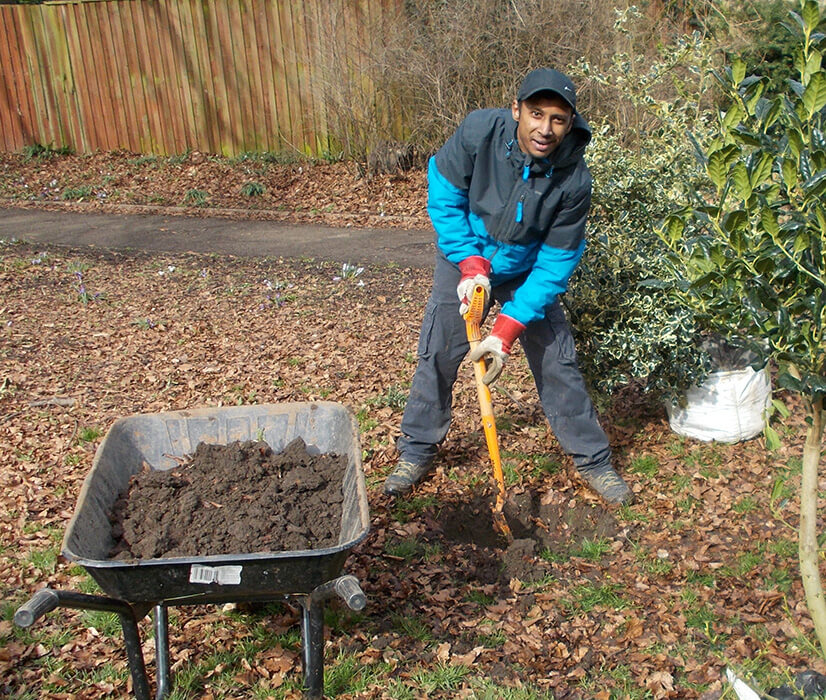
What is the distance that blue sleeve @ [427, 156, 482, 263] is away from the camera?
13.1 feet

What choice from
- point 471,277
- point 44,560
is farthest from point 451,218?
point 44,560

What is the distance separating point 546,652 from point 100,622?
1795mm

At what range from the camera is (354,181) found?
1189 cm

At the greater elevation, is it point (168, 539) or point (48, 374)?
point (168, 539)

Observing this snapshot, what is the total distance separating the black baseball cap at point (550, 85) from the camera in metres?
3.44

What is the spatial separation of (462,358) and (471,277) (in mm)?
535

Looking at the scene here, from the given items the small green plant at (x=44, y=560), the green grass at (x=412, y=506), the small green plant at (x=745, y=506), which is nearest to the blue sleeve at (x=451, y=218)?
the green grass at (x=412, y=506)

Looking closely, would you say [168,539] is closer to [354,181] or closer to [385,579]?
[385,579]

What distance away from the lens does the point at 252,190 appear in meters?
11.6

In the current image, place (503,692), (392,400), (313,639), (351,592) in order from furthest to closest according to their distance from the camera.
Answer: (392,400) → (503,692) → (313,639) → (351,592)

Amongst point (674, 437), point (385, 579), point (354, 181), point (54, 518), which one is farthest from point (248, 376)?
point (354, 181)

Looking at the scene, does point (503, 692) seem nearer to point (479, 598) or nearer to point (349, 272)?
point (479, 598)

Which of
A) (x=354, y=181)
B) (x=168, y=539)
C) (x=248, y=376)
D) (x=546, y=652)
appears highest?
(x=168, y=539)

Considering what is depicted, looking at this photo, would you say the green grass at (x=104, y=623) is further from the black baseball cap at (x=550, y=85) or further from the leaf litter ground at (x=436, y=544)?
the black baseball cap at (x=550, y=85)
